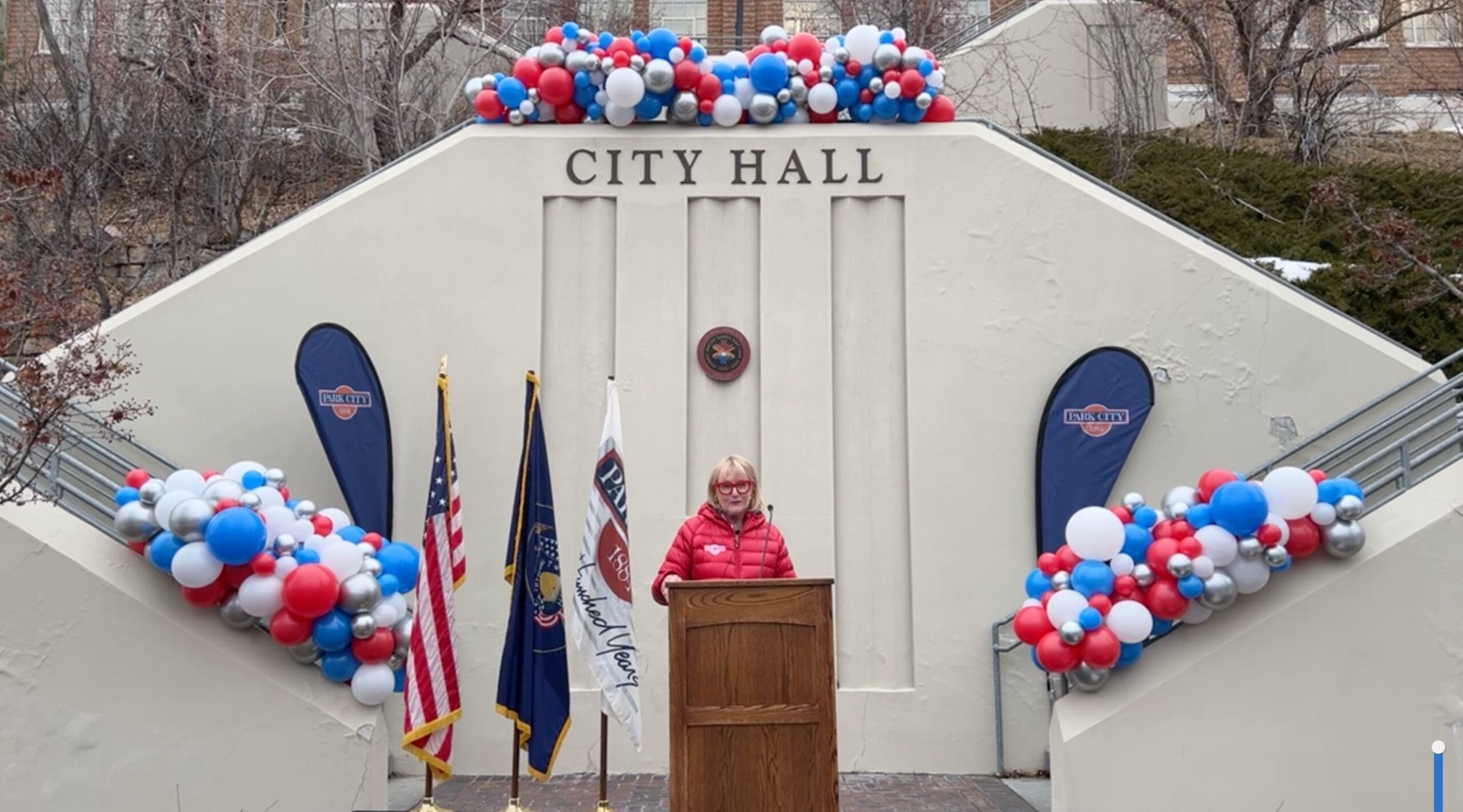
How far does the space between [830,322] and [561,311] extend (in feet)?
6.84

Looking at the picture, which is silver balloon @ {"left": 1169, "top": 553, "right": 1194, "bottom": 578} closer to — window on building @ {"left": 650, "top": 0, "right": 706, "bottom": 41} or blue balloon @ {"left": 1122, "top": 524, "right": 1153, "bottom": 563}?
blue balloon @ {"left": 1122, "top": 524, "right": 1153, "bottom": 563}

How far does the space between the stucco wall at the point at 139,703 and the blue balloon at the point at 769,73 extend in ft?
17.9

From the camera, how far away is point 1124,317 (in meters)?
10.1

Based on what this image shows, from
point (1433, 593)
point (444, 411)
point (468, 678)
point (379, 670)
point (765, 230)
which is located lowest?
point (468, 678)

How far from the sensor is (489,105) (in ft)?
34.4

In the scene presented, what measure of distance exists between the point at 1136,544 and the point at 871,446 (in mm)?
2523

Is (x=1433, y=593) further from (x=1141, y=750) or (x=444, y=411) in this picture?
(x=444, y=411)

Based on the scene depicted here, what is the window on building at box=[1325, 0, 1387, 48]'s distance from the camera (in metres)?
21.2

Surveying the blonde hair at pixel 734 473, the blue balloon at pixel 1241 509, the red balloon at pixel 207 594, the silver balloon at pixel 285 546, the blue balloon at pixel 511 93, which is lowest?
the red balloon at pixel 207 594

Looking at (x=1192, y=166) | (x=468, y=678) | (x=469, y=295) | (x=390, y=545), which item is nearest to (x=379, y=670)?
(x=390, y=545)

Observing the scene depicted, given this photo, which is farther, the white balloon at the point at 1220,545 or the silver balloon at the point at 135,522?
the silver balloon at the point at 135,522

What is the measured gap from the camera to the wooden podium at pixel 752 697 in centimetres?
623

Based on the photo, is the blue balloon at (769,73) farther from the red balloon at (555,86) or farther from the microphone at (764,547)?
the microphone at (764,547)

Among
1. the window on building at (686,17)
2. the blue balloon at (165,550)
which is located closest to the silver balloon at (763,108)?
the blue balloon at (165,550)
